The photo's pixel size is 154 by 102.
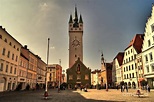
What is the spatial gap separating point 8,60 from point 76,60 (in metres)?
52.6

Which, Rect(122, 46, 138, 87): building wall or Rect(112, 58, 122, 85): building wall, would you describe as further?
Rect(112, 58, 122, 85): building wall

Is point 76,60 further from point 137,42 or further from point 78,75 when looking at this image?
point 137,42

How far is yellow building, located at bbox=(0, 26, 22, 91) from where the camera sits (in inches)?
1463

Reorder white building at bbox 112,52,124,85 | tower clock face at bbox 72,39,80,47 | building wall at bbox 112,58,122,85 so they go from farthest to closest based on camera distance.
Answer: tower clock face at bbox 72,39,80,47
white building at bbox 112,52,124,85
building wall at bbox 112,58,122,85

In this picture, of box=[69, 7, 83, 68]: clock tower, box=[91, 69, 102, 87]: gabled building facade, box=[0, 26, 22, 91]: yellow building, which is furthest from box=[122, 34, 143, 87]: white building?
box=[91, 69, 102, 87]: gabled building facade

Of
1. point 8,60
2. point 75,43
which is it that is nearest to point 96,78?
point 75,43

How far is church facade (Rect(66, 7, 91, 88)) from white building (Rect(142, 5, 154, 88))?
32.2 meters

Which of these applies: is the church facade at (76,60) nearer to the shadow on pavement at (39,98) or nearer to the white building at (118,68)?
the white building at (118,68)

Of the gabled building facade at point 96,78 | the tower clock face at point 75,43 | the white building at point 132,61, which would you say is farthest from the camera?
the gabled building facade at point 96,78

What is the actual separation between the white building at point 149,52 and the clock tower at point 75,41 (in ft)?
158

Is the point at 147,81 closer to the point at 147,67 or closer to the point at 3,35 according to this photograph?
the point at 147,67

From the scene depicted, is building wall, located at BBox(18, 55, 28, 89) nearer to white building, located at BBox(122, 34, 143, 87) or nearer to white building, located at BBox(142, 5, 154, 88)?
white building, located at BBox(142, 5, 154, 88)

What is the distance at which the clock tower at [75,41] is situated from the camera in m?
94.6

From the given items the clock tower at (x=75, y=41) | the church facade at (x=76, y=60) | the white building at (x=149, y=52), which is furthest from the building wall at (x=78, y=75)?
the white building at (x=149, y=52)
